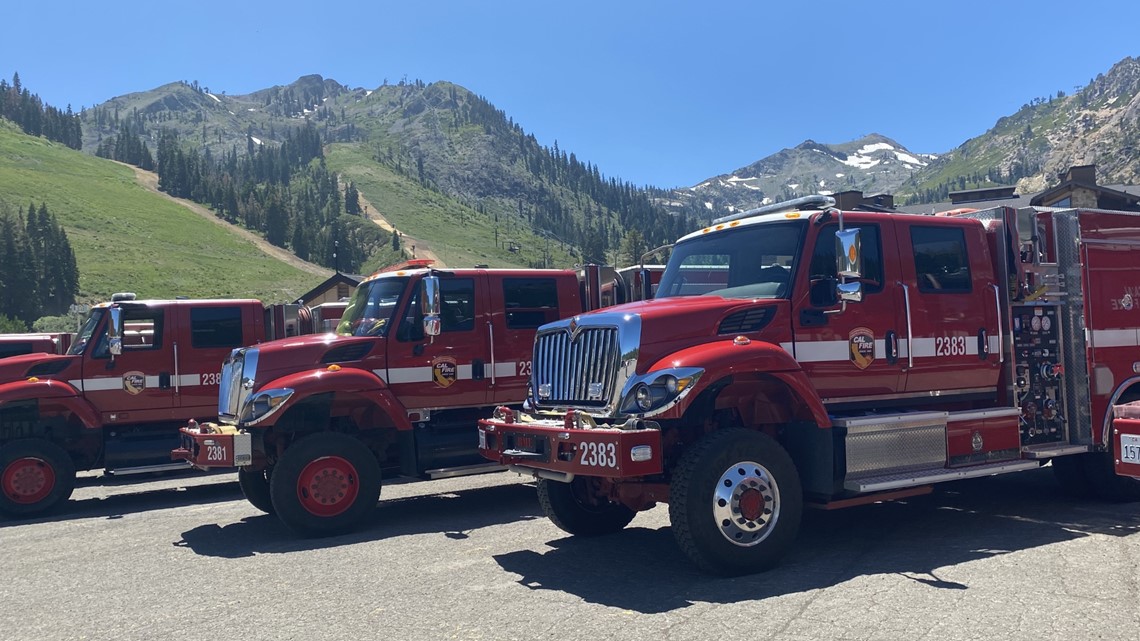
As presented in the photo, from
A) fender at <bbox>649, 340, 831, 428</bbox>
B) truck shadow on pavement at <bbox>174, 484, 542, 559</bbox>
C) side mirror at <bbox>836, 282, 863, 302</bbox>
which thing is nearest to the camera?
fender at <bbox>649, 340, 831, 428</bbox>

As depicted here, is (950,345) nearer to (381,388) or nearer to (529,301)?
(529,301)

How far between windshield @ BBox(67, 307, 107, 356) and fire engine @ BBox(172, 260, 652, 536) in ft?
11.3

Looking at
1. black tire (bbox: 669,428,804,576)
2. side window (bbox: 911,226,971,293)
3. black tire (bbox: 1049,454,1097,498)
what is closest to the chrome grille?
black tire (bbox: 669,428,804,576)

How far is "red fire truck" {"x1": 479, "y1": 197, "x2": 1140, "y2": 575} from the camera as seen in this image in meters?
6.70

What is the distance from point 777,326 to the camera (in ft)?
24.3

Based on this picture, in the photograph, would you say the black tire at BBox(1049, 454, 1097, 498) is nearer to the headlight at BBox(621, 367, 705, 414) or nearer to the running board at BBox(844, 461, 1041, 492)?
the running board at BBox(844, 461, 1041, 492)

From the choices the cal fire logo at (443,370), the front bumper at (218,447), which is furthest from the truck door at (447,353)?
the front bumper at (218,447)

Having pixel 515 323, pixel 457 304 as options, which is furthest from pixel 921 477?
pixel 457 304

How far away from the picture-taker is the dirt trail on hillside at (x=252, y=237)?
5880 inches

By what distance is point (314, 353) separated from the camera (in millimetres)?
9938

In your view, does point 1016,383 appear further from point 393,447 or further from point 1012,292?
point 393,447

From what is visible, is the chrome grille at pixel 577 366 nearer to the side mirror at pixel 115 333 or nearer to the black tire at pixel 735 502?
the black tire at pixel 735 502

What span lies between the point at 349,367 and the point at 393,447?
1.05 meters

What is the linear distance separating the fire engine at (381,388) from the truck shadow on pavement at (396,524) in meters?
0.25
